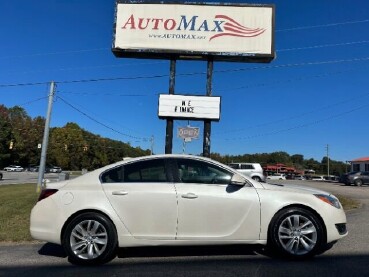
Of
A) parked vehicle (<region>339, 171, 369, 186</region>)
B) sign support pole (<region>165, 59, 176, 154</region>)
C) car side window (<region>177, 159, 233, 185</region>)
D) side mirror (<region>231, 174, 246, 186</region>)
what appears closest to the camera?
side mirror (<region>231, 174, 246, 186</region>)

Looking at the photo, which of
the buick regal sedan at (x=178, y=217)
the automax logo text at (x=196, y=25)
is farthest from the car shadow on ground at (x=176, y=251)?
the automax logo text at (x=196, y=25)

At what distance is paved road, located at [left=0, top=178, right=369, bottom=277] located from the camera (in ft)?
18.5

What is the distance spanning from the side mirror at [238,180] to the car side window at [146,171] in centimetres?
98

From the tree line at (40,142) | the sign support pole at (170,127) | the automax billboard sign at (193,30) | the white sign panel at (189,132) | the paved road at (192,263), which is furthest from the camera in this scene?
the tree line at (40,142)

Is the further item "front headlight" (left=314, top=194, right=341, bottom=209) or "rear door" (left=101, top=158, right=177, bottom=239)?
"front headlight" (left=314, top=194, right=341, bottom=209)

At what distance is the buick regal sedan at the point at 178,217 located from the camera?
616 centimetres

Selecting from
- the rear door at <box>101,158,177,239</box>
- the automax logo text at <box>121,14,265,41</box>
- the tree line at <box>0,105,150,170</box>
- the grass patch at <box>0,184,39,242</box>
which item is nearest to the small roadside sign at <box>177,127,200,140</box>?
the automax logo text at <box>121,14,265,41</box>

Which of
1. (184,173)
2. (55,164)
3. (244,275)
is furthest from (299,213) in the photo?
(55,164)

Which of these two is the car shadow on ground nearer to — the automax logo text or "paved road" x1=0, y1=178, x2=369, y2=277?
"paved road" x1=0, y1=178, x2=369, y2=277

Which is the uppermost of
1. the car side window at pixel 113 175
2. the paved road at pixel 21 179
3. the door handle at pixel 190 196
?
the car side window at pixel 113 175

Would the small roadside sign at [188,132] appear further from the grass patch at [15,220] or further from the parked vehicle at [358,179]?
the parked vehicle at [358,179]

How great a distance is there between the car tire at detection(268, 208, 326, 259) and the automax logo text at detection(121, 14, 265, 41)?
10.3m

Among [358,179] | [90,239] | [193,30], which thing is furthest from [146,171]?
[358,179]

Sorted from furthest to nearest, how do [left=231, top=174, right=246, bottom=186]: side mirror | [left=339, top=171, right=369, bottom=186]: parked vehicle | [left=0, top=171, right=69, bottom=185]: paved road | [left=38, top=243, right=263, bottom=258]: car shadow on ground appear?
[left=0, top=171, right=69, bottom=185]: paved road, [left=339, top=171, right=369, bottom=186]: parked vehicle, [left=38, top=243, right=263, bottom=258]: car shadow on ground, [left=231, top=174, right=246, bottom=186]: side mirror
